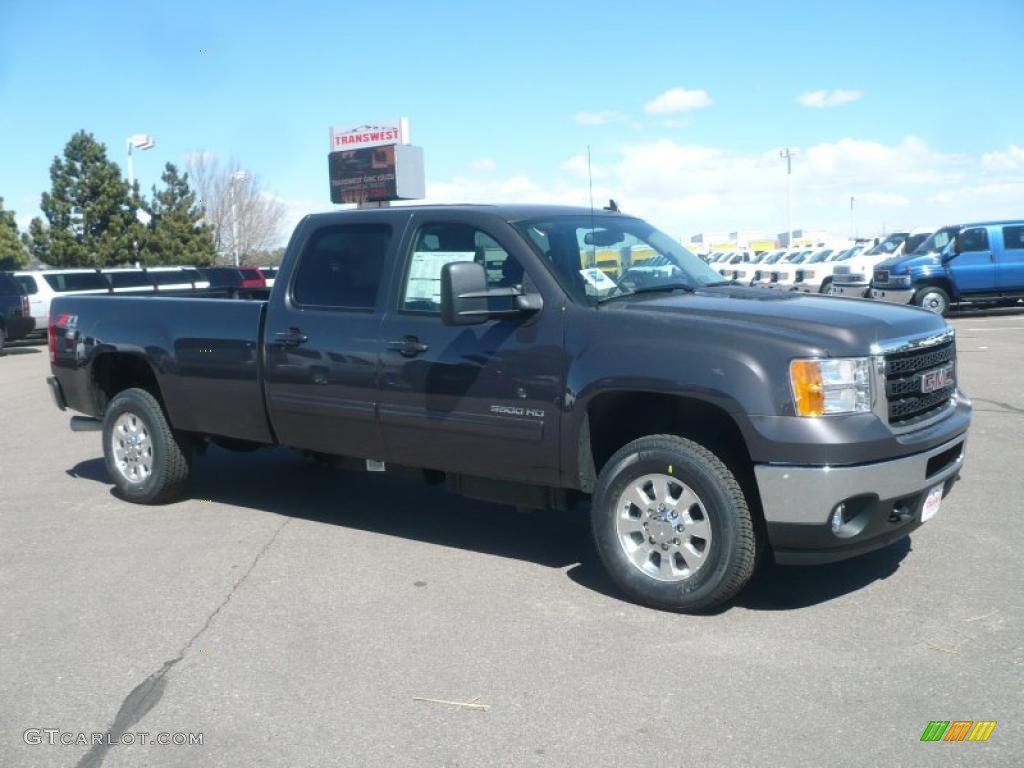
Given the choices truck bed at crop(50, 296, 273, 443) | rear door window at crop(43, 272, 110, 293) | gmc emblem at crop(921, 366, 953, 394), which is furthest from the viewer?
rear door window at crop(43, 272, 110, 293)

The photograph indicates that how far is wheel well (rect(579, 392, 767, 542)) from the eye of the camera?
5.09 metres

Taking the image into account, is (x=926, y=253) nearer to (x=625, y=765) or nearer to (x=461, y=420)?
(x=461, y=420)

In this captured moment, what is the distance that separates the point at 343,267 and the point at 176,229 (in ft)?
Answer: 143

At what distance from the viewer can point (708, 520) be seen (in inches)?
193

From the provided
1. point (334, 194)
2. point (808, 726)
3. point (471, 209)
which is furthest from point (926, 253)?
point (334, 194)

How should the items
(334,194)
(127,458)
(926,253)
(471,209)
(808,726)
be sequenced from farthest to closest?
(334,194), (926,253), (127,458), (471,209), (808,726)

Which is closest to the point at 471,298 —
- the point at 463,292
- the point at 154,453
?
the point at 463,292

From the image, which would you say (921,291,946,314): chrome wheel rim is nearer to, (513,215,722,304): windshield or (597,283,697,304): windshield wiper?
(513,215,722,304): windshield

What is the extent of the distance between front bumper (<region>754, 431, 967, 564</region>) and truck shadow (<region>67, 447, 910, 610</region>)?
20.0 inches

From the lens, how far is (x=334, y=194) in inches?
1661

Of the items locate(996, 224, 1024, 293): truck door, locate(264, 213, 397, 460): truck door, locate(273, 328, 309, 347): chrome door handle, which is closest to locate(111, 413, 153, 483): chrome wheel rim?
locate(264, 213, 397, 460): truck door

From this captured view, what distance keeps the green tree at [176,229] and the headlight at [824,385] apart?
4354 centimetres

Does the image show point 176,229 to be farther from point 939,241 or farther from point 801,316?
point 801,316

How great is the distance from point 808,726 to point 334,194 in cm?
4013
